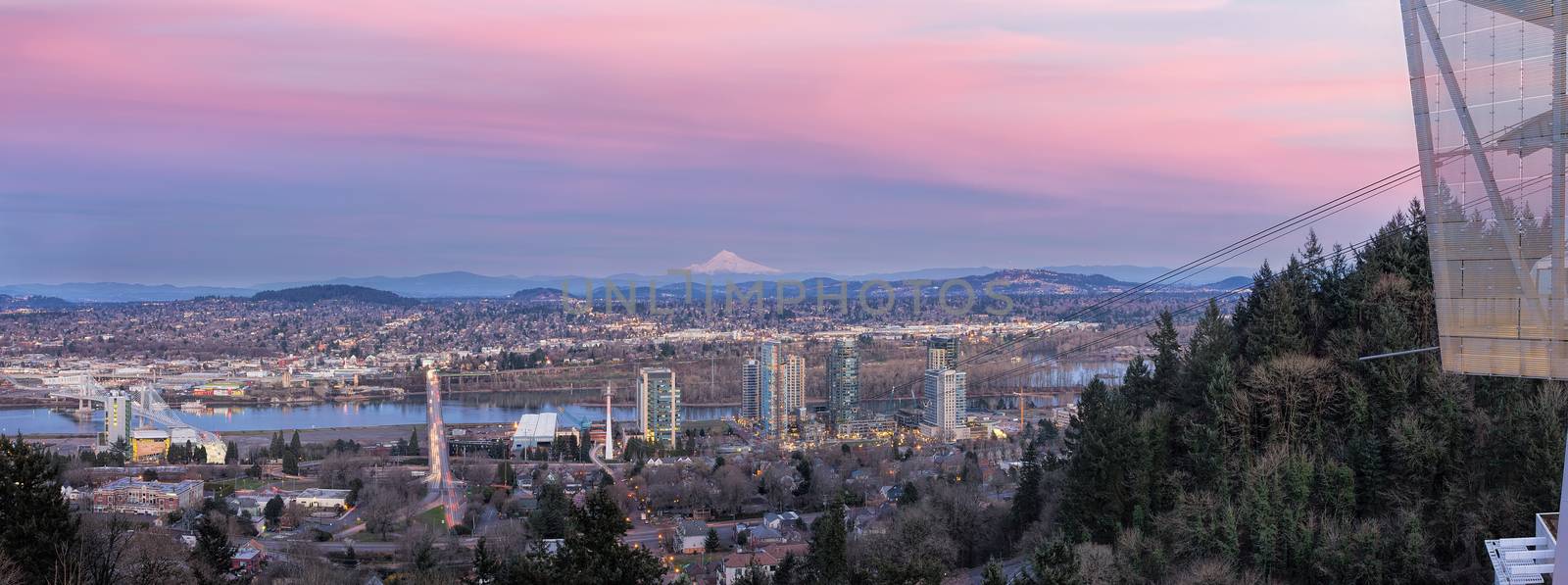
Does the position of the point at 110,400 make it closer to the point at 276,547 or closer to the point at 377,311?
the point at 276,547

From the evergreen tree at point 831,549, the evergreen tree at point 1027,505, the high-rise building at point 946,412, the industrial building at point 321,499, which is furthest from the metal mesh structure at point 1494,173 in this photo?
the high-rise building at point 946,412

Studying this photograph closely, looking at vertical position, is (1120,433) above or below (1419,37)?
below

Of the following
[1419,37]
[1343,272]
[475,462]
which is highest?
[1419,37]

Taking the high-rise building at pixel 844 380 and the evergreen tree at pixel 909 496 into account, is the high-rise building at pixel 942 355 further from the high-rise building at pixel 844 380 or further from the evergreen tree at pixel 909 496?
the evergreen tree at pixel 909 496

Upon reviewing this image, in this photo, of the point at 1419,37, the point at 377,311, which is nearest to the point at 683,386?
the point at 1419,37

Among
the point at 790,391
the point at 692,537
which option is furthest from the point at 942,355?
the point at 692,537

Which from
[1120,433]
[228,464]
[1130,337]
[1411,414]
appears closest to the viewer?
[1411,414]

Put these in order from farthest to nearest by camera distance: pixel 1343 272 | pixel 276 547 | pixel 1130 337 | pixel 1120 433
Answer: pixel 1130 337 → pixel 276 547 → pixel 1343 272 → pixel 1120 433

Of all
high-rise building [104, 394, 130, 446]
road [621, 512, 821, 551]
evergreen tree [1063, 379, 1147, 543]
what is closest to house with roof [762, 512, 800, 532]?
road [621, 512, 821, 551]
